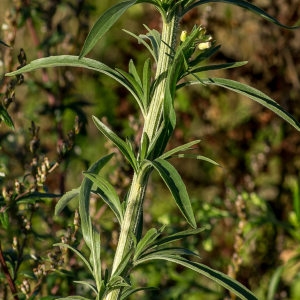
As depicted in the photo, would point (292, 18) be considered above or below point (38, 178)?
above

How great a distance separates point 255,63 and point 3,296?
2410 mm

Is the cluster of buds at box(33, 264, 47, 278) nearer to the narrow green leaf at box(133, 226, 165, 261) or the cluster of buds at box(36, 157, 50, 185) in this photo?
the cluster of buds at box(36, 157, 50, 185)

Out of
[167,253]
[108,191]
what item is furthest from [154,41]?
[167,253]

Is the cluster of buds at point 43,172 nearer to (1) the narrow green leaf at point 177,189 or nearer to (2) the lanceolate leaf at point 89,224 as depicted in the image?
(2) the lanceolate leaf at point 89,224

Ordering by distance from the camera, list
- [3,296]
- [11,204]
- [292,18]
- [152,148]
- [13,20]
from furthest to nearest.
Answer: [292,18]
[13,20]
[3,296]
[11,204]
[152,148]

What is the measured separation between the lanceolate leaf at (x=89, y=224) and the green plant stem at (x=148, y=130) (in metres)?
0.04

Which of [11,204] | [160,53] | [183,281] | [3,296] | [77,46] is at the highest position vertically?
[160,53]

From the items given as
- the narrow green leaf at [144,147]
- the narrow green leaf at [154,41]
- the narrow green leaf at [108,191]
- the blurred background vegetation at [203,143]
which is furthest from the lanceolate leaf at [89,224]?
the blurred background vegetation at [203,143]

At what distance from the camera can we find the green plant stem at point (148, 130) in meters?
1.36

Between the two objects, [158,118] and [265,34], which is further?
[265,34]

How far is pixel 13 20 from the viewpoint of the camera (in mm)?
2100

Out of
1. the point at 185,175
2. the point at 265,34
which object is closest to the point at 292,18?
the point at 265,34

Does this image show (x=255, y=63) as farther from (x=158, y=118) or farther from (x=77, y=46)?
(x=158, y=118)

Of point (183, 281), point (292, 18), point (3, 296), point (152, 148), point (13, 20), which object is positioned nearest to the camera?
point (152, 148)
